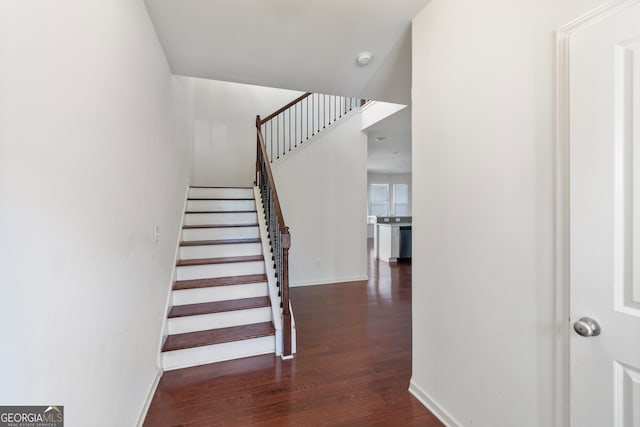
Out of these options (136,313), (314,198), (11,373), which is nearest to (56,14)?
(11,373)

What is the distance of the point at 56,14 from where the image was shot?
896 millimetres

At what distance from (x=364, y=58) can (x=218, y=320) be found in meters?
2.62

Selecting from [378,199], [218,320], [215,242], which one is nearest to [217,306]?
[218,320]

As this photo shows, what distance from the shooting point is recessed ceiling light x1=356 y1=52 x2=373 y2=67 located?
2.34m

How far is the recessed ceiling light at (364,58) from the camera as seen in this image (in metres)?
2.34

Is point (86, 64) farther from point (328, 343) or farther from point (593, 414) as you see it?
point (328, 343)

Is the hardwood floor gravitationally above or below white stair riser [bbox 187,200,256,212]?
below

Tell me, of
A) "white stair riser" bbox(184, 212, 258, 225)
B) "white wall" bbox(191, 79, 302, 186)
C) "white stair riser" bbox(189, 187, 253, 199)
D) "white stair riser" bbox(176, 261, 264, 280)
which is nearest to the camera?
"white stair riser" bbox(176, 261, 264, 280)

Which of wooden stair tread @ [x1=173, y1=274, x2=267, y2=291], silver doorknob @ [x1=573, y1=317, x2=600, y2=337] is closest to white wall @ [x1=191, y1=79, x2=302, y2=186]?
wooden stair tread @ [x1=173, y1=274, x2=267, y2=291]

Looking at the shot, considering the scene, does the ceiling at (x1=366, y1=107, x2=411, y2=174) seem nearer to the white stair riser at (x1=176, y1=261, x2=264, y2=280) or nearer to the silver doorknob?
the white stair riser at (x1=176, y1=261, x2=264, y2=280)

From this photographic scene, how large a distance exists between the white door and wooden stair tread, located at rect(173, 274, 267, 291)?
2.45m

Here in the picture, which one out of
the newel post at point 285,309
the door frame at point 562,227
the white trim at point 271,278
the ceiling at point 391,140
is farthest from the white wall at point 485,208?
the ceiling at point 391,140

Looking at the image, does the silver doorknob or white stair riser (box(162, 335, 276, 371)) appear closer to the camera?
the silver doorknob

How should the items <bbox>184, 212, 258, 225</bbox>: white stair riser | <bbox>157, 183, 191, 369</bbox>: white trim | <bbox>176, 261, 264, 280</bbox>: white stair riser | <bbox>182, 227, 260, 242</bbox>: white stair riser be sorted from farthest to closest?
<bbox>184, 212, 258, 225</bbox>: white stair riser < <bbox>182, 227, 260, 242</bbox>: white stair riser < <bbox>176, 261, 264, 280</bbox>: white stair riser < <bbox>157, 183, 191, 369</bbox>: white trim
